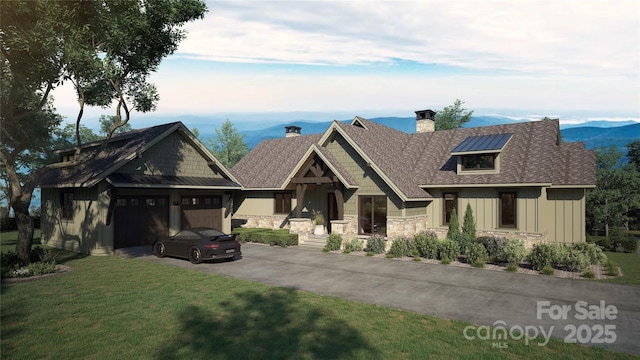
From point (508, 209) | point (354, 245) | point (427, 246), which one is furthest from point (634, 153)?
point (354, 245)

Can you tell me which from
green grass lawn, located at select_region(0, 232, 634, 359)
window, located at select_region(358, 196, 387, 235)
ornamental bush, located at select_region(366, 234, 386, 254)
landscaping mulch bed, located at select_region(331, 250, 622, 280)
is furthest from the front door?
green grass lawn, located at select_region(0, 232, 634, 359)

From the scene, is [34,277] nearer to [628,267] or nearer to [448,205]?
[448,205]

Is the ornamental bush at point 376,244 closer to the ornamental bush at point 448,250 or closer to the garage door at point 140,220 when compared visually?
the ornamental bush at point 448,250

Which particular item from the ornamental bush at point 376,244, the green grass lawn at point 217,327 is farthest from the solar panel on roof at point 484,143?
the green grass lawn at point 217,327

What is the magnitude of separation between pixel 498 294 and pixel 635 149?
39.3 metres

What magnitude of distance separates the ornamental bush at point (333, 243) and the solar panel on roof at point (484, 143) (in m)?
8.59

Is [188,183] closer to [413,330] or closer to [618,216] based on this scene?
[413,330]

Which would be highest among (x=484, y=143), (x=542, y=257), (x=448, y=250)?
(x=484, y=143)

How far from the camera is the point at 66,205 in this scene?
21562mm

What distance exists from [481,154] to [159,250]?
18.4 m

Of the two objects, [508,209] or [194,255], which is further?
[508,209]

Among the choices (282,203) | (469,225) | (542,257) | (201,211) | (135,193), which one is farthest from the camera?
(282,203)

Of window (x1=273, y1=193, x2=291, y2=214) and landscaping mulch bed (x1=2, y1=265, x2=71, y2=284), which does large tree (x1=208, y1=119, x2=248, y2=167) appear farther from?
landscaping mulch bed (x1=2, y1=265, x2=71, y2=284)

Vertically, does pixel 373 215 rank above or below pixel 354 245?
above
